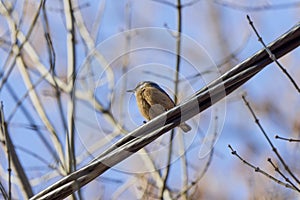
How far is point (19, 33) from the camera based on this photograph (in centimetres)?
343

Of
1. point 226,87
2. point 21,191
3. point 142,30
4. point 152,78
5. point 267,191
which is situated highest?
point 142,30

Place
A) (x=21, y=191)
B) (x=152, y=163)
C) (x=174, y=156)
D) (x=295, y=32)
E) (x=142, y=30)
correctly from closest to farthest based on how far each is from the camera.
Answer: (x=295, y=32) → (x=21, y=191) → (x=174, y=156) → (x=152, y=163) → (x=142, y=30)

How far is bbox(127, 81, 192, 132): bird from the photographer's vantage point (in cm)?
213

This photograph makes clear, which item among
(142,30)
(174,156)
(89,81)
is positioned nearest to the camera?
(174,156)

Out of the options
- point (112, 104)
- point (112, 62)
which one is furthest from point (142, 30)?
point (112, 104)

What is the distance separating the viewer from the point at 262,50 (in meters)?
1.51

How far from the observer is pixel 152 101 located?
218 cm

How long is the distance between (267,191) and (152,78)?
3.30 ft

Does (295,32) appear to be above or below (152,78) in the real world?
below

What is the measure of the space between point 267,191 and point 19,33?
1582 mm

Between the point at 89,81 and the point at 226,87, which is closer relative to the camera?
the point at 226,87

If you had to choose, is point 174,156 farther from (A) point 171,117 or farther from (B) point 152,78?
(A) point 171,117

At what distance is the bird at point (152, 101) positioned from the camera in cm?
213

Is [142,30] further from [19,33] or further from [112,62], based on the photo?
[19,33]
